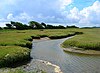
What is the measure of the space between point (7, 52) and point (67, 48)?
24.6 m

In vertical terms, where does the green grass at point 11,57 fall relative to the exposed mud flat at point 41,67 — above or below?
above

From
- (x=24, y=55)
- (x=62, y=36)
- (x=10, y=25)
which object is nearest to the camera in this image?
(x=24, y=55)

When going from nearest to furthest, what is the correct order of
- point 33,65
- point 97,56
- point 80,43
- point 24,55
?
point 33,65, point 24,55, point 97,56, point 80,43

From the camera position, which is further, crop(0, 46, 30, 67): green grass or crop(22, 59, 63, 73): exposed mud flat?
crop(0, 46, 30, 67): green grass

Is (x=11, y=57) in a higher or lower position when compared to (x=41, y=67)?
higher

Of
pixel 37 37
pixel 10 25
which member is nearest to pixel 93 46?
pixel 37 37

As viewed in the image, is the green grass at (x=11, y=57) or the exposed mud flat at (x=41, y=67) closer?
the exposed mud flat at (x=41, y=67)

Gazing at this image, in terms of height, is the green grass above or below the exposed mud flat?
above

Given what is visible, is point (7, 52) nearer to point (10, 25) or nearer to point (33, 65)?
point (33, 65)

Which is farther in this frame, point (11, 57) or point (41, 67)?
point (11, 57)

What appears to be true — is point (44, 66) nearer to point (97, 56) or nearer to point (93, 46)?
point (97, 56)

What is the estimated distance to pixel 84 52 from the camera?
57.8 metres

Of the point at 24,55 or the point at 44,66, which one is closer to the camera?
the point at 44,66

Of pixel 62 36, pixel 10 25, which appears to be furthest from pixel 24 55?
pixel 10 25
